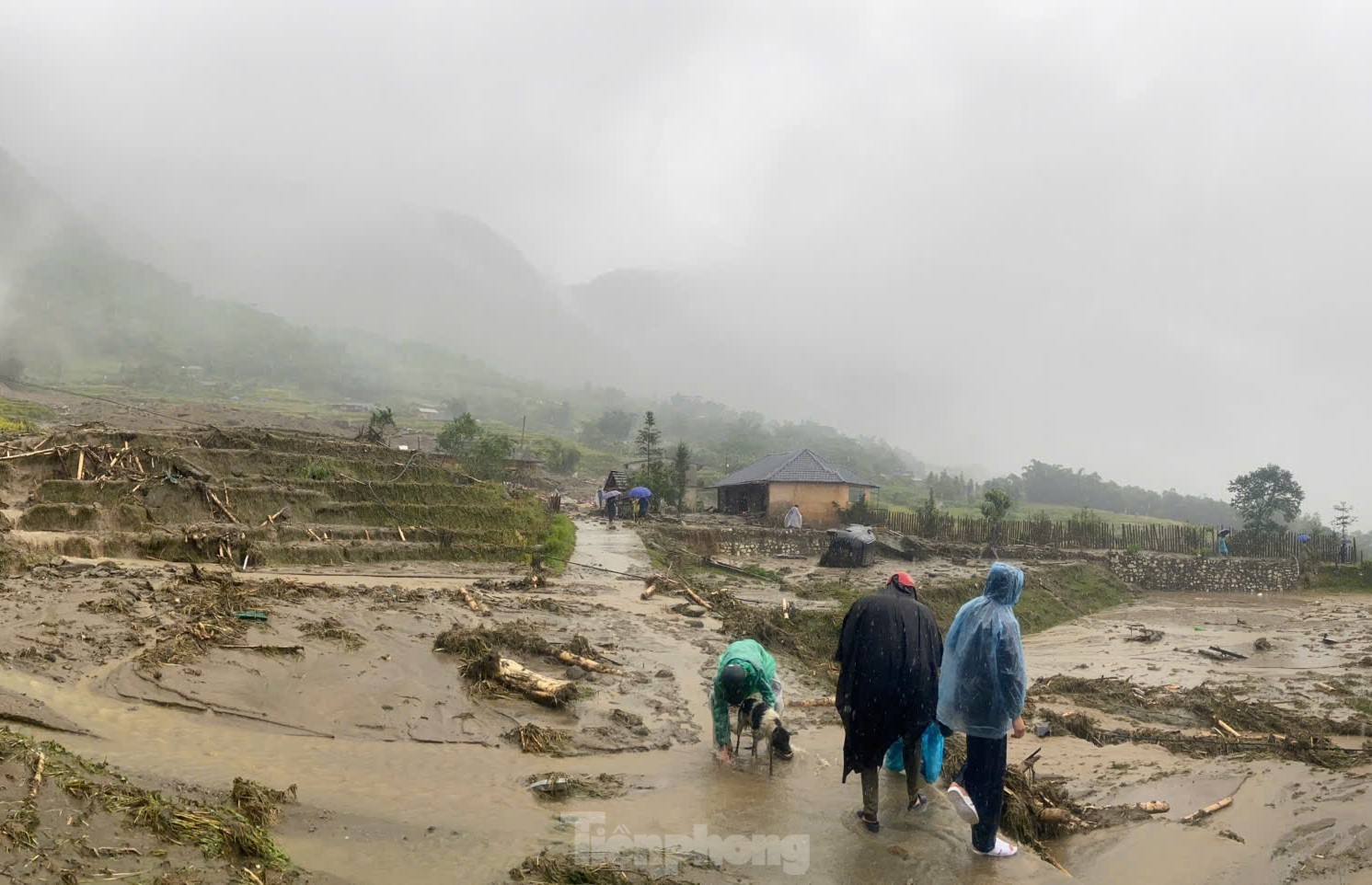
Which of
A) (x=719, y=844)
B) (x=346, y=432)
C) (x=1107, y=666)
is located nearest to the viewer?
(x=719, y=844)

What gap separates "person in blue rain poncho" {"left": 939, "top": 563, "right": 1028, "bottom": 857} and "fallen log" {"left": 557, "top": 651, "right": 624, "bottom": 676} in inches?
217

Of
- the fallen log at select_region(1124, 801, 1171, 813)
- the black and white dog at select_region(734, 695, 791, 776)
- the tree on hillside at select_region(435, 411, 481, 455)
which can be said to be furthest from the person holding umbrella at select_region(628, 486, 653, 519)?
the fallen log at select_region(1124, 801, 1171, 813)

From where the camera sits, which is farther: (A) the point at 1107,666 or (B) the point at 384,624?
(A) the point at 1107,666

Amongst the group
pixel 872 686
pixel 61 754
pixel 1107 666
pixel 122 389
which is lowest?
pixel 1107 666

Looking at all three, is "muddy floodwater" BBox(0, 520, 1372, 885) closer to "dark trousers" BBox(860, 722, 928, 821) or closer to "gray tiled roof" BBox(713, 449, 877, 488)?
"dark trousers" BBox(860, 722, 928, 821)

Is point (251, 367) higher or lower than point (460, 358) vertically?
lower

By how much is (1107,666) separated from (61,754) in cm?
1682

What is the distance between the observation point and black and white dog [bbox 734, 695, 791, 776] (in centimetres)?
714

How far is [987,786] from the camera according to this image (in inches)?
222

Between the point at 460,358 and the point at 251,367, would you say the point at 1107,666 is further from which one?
the point at 460,358

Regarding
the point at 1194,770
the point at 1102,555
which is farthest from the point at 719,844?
the point at 1102,555

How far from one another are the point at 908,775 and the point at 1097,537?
34.3 m

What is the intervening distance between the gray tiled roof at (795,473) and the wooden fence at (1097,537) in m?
3.94

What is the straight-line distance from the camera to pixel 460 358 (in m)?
188
